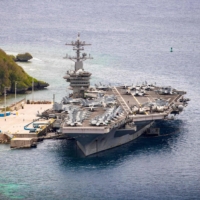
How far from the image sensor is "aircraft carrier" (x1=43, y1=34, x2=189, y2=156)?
266 feet

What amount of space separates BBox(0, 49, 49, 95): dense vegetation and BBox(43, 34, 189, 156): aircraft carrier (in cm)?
1233

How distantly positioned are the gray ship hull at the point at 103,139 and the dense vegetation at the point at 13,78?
85.9 ft

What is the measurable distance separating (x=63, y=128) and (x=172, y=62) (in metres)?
67.3

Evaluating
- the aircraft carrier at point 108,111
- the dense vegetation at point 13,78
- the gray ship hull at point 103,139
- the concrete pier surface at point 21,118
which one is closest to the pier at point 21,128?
the concrete pier surface at point 21,118

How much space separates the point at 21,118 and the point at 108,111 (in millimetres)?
10729

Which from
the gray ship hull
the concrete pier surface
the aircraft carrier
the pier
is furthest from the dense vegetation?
the gray ship hull

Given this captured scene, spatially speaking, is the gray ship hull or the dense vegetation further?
the dense vegetation

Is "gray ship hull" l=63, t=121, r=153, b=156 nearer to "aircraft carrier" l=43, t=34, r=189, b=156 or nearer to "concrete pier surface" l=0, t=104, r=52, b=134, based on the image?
"aircraft carrier" l=43, t=34, r=189, b=156

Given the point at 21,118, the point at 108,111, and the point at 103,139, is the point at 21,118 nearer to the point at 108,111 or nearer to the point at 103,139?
the point at 108,111

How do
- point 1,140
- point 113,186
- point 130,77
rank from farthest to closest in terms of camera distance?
point 130,77, point 1,140, point 113,186

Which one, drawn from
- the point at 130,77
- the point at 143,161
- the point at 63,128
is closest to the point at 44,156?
the point at 63,128

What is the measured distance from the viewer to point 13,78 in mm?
112188

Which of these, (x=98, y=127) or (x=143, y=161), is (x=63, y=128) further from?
(x=143, y=161)

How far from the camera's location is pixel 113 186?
74.1 m
